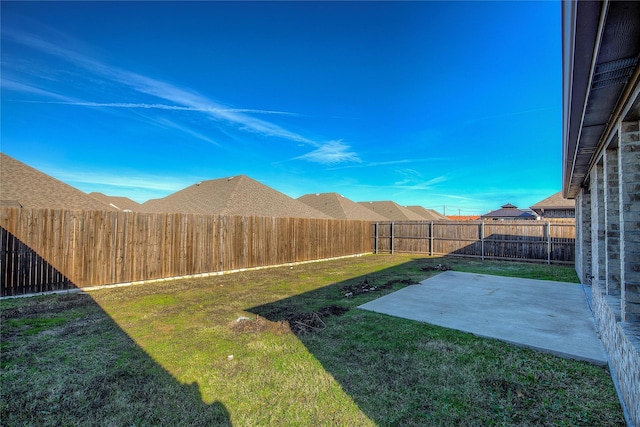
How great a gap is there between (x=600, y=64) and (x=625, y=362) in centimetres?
245

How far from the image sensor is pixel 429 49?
12711 mm

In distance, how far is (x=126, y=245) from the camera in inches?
305

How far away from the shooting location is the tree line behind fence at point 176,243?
6344 millimetres

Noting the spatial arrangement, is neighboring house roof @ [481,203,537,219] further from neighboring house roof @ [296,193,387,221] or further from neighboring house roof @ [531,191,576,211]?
neighboring house roof @ [296,193,387,221]

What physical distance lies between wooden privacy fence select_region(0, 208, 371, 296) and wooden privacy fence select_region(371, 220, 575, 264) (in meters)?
7.74

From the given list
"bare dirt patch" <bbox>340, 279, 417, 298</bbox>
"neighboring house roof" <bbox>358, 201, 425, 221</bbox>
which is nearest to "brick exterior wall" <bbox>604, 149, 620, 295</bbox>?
"bare dirt patch" <bbox>340, 279, 417, 298</bbox>

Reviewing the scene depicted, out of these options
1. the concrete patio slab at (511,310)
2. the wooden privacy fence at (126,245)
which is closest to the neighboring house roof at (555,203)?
the concrete patio slab at (511,310)

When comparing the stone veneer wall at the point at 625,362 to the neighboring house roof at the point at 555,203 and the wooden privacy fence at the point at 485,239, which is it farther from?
the neighboring house roof at the point at 555,203

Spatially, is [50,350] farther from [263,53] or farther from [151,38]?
[263,53]

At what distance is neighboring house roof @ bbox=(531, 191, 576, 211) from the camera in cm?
1828

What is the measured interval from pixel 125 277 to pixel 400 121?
18.3 m

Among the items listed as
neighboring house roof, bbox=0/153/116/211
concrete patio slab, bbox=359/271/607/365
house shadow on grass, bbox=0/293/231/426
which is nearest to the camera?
house shadow on grass, bbox=0/293/231/426

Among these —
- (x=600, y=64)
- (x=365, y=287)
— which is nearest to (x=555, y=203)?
(x=365, y=287)

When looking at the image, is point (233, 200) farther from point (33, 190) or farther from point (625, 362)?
point (625, 362)
